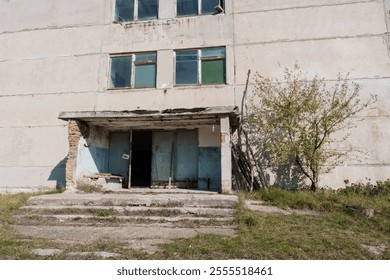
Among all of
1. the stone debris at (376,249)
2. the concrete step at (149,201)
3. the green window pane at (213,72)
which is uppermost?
the green window pane at (213,72)

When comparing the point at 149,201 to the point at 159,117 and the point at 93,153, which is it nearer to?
the point at 159,117

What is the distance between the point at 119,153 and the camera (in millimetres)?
12398

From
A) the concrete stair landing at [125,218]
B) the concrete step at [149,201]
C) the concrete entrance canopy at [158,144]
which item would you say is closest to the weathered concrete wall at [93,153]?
the concrete entrance canopy at [158,144]

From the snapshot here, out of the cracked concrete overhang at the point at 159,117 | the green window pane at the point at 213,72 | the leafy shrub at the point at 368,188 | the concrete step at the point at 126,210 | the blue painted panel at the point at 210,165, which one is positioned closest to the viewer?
the concrete step at the point at 126,210

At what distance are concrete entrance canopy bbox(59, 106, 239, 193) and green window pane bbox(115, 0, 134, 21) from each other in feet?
16.1

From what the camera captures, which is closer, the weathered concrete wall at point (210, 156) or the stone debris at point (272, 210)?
the stone debris at point (272, 210)

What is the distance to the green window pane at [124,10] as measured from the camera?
42.5 feet

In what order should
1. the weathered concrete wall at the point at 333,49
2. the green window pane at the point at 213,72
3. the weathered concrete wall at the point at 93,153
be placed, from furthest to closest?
the green window pane at the point at 213,72 < the weathered concrete wall at the point at 93,153 < the weathered concrete wall at the point at 333,49

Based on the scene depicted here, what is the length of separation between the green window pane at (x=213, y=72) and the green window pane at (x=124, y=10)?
4.10 metres

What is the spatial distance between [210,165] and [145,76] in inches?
176

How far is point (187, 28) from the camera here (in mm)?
12195

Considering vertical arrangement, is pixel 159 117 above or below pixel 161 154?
above

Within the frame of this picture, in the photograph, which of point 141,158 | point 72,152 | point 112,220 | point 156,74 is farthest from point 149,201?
point 156,74

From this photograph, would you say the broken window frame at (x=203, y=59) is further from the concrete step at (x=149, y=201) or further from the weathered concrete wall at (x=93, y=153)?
the concrete step at (x=149, y=201)
